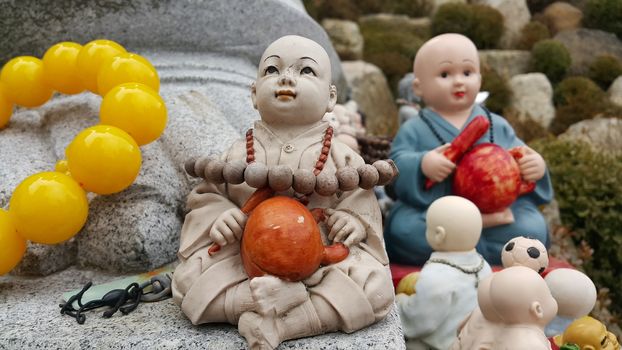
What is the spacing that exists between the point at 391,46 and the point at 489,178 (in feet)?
29.3

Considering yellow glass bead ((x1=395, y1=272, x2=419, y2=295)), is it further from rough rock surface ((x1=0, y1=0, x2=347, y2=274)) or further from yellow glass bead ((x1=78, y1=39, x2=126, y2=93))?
yellow glass bead ((x1=78, y1=39, x2=126, y2=93))

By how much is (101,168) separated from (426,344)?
5.42 ft

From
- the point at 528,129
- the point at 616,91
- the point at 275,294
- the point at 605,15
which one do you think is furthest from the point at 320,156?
the point at 605,15

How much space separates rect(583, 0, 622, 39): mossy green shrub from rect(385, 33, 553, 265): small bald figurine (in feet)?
31.5

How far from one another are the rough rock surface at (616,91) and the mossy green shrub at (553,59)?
0.91m

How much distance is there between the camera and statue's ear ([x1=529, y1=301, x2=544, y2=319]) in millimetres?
1799

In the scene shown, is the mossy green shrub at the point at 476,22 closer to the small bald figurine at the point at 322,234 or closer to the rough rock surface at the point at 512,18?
the rough rock surface at the point at 512,18

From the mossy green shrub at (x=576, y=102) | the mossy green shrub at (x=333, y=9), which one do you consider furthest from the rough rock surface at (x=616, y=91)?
the mossy green shrub at (x=333, y=9)

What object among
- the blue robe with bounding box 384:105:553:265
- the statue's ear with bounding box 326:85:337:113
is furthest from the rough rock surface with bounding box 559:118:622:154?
the statue's ear with bounding box 326:85:337:113

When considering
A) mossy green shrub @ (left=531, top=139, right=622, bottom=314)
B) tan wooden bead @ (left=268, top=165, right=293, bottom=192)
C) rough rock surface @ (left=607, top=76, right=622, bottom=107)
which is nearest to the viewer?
tan wooden bead @ (left=268, top=165, right=293, bottom=192)

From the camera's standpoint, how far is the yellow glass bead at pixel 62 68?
9.89 feet

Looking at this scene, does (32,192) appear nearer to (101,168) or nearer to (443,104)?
(101,168)

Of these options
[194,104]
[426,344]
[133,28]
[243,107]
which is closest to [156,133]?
A: [194,104]

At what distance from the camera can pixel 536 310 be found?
1802 millimetres
